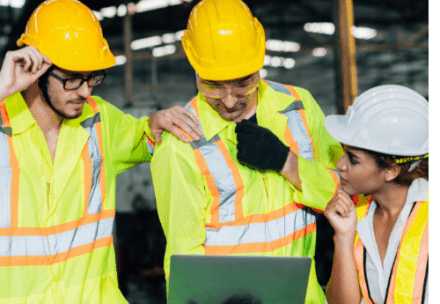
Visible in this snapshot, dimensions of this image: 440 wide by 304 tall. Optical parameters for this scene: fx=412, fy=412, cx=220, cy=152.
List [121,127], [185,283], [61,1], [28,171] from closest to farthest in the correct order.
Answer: [185,283], [28,171], [61,1], [121,127]

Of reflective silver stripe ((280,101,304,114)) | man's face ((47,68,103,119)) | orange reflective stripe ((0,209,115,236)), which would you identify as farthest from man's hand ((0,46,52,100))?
reflective silver stripe ((280,101,304,114))

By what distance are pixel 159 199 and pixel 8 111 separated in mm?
847

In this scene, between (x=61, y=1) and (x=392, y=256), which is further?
(x=61, y=1)

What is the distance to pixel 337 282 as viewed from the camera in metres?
2.00

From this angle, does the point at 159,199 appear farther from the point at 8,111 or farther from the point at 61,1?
the point at 61,1

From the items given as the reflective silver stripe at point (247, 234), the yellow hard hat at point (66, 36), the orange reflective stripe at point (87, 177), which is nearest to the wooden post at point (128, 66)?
the yellow hard hat at point (66, 36)

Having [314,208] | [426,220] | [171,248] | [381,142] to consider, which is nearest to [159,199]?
[171,248]

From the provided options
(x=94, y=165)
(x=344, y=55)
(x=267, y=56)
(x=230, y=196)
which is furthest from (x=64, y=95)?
(x=267, y=56)

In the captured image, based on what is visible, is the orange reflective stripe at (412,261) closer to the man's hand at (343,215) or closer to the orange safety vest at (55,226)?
the man's hand at (343,215)

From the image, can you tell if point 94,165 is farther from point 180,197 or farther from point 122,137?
point 180,197

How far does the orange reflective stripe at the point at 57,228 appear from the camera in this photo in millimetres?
1889

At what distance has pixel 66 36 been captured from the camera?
207cm

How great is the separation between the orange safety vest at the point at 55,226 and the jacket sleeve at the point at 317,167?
1.01 m

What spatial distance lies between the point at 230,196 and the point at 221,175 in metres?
0.11
